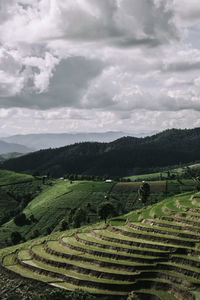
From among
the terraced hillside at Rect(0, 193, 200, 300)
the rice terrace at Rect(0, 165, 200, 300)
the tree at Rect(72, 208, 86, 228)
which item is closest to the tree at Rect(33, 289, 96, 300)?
the rice terrace at Rect(0, 165, 200, 300)

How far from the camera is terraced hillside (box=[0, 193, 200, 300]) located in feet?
227

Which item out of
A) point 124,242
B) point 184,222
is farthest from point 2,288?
point 184,222

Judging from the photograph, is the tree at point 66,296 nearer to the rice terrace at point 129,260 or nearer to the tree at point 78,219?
the rice terrace at point 129,260

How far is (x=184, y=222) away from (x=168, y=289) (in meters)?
24.7

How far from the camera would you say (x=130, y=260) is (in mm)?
76688

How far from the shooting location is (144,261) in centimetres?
7488

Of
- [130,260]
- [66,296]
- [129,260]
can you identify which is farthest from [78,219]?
[66,296]

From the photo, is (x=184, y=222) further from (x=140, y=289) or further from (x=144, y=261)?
(x=140, y=289)

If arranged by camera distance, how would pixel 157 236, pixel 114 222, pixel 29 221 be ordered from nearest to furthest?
pixel 157 236, pixel 114 222, pixel 29 221

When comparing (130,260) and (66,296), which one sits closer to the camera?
(66,296)

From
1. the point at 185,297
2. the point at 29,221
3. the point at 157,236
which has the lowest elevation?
the point at 29,221

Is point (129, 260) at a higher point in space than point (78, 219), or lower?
higher

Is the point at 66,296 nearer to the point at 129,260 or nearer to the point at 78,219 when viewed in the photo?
the point at 129,260

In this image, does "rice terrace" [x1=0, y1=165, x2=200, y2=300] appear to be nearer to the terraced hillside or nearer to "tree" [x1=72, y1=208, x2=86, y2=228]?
the terraced hillside
